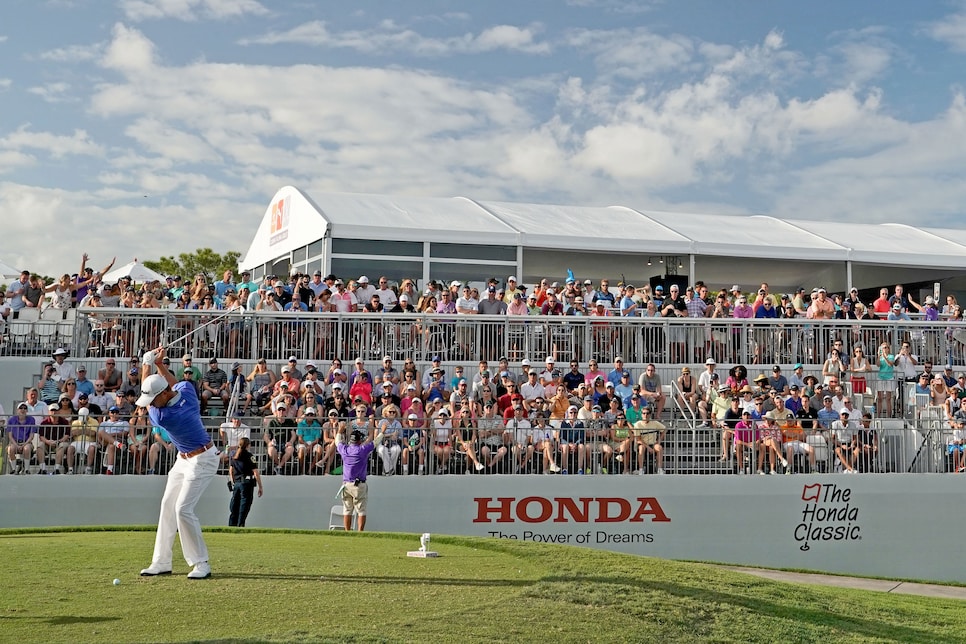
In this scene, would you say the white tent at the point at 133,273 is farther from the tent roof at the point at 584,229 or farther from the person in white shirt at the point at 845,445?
the person in white shirt at the point at 845,445

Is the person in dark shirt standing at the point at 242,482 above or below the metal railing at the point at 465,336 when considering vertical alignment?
below

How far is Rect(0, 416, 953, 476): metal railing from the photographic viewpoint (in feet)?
54.5

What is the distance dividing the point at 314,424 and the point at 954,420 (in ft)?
37.1

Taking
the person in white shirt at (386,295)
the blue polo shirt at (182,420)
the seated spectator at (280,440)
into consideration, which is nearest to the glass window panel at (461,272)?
the person in white shirt at (386,295)

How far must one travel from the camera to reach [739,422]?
1786cm

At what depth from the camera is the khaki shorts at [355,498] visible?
615 inches

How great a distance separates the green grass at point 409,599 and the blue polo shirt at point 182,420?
1150mm

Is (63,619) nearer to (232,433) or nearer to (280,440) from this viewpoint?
(232,433)

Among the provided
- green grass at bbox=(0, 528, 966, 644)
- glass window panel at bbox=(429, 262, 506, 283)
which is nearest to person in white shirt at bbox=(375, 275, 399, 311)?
glass window panel at bbox=(429, 262, 506, 283)

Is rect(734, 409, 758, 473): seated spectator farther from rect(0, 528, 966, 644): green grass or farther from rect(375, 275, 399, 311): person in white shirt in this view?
rect(375, 275, 399, 311): person in white shirt

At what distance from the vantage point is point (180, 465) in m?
9.27

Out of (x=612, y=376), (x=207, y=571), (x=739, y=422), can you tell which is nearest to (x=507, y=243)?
(x=612, y=376)

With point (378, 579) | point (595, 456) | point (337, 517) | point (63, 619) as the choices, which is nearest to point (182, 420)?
point (378, 579)

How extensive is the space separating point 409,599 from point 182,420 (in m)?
2.66
